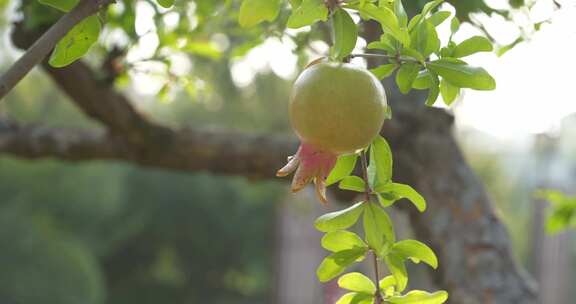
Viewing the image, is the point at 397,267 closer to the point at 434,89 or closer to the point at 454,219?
the point at 434,89

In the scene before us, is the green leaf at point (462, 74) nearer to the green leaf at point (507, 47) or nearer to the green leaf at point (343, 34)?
the green leaf at point (343, 34)

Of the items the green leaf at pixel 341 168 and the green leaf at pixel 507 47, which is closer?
the green leaf at pixel 341 168

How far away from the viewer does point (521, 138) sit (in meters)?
6.82

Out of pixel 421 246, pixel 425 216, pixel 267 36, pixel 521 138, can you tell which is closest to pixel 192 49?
pixel 267 36

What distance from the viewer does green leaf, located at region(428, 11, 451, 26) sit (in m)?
0.41

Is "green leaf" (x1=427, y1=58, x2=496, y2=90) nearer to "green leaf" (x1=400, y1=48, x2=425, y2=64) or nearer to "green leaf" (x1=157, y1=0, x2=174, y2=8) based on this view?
"green leaf" (x1=400, y1=48, x2=425, y2=64)

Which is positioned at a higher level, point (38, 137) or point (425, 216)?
point (38, 137)

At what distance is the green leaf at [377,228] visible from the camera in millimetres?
420

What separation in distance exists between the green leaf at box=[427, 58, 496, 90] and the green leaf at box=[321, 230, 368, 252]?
105mm

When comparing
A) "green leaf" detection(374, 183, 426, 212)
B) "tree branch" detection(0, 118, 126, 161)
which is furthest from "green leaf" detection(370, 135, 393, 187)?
"tree branch" detection(0, 118, 126, 161)

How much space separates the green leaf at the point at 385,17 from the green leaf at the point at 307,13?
0.05 ft

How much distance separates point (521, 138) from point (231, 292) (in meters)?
2.99

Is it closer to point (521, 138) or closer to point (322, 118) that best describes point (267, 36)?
point (322, 118)

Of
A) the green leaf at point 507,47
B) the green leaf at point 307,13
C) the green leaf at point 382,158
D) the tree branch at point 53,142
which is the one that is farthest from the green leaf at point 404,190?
the tree branch at point 53,142
